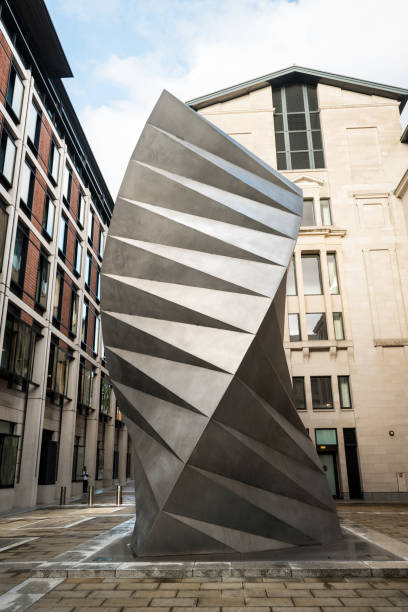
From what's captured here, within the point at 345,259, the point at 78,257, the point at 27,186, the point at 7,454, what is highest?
the point at 78,257

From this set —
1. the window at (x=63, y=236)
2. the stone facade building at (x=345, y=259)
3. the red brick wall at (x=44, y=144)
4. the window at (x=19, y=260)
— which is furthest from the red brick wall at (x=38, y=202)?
the stone facade building at (x=345, y=259)

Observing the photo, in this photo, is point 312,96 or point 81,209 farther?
point 312,96

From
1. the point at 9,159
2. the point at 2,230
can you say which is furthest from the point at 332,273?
the point at 9,159

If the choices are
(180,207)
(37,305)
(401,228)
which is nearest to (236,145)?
(180,207)

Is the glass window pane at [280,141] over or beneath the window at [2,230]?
over

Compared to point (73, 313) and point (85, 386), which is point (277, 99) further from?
point (85, 386)

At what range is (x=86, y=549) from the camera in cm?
1019

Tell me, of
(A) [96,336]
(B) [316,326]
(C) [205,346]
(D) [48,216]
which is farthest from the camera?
(A) [96,336]

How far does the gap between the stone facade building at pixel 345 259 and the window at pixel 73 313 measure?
1507 centimetres

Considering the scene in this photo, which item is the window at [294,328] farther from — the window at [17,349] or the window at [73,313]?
the window at [17,349]

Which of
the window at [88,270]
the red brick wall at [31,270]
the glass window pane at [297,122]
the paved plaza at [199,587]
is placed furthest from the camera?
the window at [88,270]

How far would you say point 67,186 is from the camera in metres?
33.2

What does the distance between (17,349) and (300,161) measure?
24354 millimetres

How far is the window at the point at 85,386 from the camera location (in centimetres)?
3422
